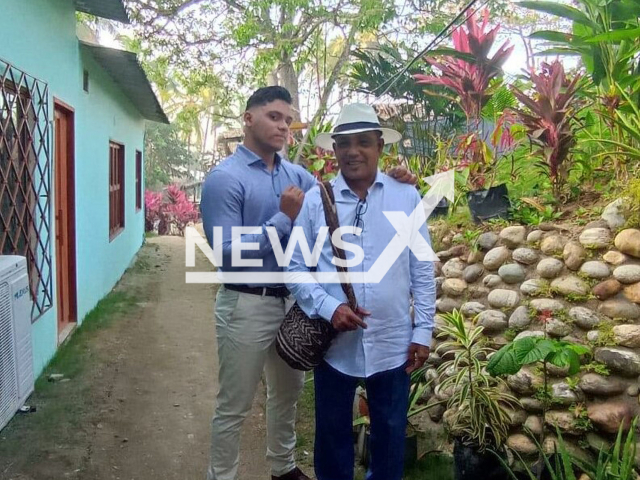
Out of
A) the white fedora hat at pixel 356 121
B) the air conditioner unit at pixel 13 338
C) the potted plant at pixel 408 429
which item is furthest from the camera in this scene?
the potted plant at pixel 408 429

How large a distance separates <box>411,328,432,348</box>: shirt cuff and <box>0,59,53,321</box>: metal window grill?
271 cm

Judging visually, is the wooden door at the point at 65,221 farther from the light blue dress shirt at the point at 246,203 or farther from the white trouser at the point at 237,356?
the light blue dress shirt at the point at 246,203

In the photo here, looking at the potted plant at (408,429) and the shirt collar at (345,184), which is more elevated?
the shirt collar at (345,184)

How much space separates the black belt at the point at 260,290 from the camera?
2.56 m

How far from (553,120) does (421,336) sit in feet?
6.51

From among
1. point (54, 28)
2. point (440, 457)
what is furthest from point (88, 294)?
point (440, 457)

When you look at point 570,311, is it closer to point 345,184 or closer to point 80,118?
point 345,184

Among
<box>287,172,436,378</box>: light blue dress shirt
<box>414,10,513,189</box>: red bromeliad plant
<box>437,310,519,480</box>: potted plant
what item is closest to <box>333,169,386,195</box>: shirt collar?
<box>287,172,436,378</box>: light blue dress shirt

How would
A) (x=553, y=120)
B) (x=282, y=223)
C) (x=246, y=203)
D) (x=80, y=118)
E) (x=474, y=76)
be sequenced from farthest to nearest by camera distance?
(x=80, y=118)
(x=474, y=76)
(x=553, y=120)
(x=246, y=203)
(x=282, y=223)

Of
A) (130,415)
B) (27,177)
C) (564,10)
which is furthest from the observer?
(27,177)

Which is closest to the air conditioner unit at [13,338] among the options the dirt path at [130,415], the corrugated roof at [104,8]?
the dirt path at [130,415]

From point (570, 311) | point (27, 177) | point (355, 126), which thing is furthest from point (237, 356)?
point (27, 177)

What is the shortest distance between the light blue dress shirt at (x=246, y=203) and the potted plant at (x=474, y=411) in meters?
1.15

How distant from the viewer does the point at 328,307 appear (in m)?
2.18
